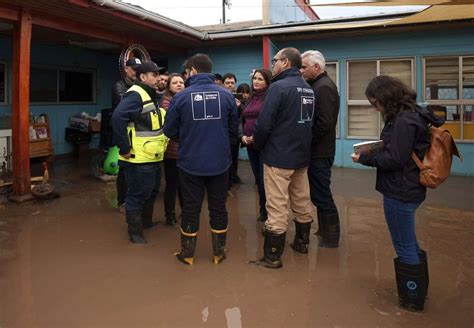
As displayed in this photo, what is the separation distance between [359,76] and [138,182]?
223 inches

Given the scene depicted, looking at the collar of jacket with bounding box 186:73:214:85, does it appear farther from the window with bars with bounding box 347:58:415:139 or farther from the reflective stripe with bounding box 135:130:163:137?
the window with bars with bounding box 347:58:415:139

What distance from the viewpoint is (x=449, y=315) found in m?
2.50

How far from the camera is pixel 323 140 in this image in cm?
350

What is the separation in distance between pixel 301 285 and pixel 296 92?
1.45m

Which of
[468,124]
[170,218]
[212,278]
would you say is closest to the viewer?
[212,278]

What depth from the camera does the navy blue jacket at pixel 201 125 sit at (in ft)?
10.1

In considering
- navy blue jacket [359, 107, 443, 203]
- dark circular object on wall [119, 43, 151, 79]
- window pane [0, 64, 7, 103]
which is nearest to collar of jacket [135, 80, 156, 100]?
navy blue jacket [359, 107, 443, 203]

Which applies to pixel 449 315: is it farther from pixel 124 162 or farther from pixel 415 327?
pixel 124 162

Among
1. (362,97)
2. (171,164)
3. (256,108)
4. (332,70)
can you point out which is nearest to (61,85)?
(332,70)

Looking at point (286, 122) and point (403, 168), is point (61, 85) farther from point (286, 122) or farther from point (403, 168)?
point (403, 168)

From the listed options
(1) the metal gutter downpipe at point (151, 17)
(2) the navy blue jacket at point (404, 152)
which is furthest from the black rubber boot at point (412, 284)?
(1) the metal gutter downpipe at point (151, 17)

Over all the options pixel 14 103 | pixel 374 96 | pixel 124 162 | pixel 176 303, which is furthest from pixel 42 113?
pixel 374 96

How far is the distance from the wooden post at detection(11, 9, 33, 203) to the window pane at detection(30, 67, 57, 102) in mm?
3747

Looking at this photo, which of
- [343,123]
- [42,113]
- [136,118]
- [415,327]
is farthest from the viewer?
[42,113]
